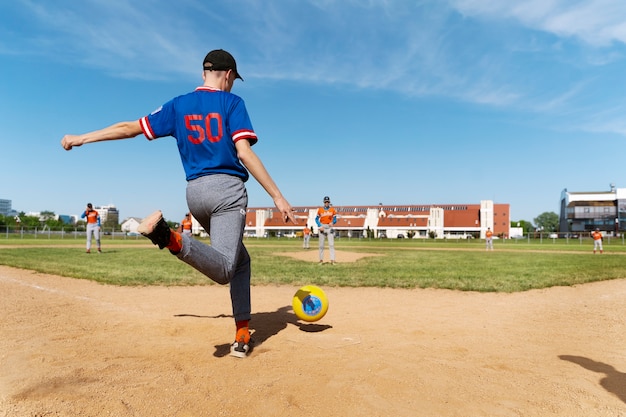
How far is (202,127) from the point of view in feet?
10.6

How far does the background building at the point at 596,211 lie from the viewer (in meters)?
75.6

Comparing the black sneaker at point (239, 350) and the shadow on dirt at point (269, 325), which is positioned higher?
the black sneaker at point (239, 350)

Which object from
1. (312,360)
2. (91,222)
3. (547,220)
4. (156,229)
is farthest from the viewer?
(547,220)

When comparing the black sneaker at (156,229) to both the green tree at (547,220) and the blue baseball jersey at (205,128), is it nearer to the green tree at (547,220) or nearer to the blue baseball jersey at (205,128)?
the blue baseball jersey at (205,128)

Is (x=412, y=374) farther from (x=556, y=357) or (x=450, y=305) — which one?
(x=450, y=305)

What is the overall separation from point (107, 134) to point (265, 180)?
134cm

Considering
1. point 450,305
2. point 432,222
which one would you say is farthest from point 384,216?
point 450,305

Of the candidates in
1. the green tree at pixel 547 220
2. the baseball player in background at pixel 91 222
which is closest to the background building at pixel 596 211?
the green tree at pixel 547 220

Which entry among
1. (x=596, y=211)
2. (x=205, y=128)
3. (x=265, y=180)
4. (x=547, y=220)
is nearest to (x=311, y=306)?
(x=265, y=180)

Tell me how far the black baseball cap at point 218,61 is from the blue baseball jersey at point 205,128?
0.68ft

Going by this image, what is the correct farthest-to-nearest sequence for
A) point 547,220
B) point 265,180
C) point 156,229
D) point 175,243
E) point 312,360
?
point 547,220, point 312,360, point 265,180, point 175,243, point 156,229

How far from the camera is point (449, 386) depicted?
2844 mm

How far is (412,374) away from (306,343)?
1197mm

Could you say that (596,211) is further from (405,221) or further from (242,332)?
(242,332)
